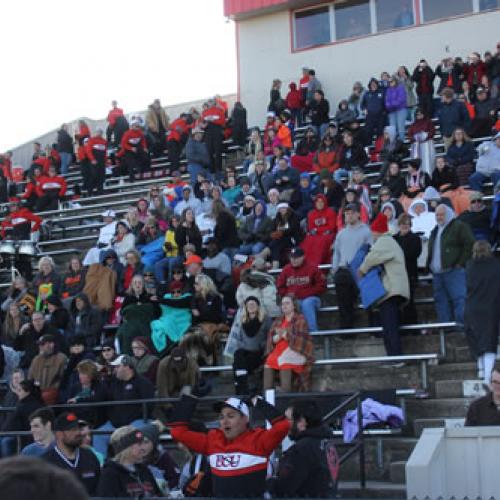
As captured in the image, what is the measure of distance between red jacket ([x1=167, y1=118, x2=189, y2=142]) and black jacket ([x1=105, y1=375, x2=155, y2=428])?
10.6 metres

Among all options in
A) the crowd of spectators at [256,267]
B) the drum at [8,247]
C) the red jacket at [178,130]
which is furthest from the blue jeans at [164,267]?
the red jacket at [178,130]

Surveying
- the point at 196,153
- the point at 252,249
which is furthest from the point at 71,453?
the point at 196,153

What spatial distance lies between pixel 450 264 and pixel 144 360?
143 inches

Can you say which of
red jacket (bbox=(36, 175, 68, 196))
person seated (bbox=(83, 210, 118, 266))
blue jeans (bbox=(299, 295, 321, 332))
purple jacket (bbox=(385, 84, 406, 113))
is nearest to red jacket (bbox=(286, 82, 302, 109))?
purple jacket (bbox=(385, 84, 406, 113))

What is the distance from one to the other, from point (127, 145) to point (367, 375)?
38.6 feet

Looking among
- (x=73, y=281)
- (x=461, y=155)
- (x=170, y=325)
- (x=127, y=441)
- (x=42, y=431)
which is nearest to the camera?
(x=127, y=441)

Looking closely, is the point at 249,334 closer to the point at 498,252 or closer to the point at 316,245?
the point at 316,245

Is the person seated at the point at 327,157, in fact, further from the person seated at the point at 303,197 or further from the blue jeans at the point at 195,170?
the blue jeans at the point at 195,170

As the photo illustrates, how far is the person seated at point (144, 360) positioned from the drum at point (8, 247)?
607 centimetres

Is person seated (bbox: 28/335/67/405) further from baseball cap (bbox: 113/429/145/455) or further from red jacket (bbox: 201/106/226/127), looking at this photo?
red jacket (bbox: 201/106/226/127)

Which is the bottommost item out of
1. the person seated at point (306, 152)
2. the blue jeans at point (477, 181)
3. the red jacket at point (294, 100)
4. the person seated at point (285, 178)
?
the blue jeans at point (477, 181)

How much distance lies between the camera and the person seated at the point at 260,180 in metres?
16.0

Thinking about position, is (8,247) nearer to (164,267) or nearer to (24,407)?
(164,267)

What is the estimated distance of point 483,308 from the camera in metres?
9.66
